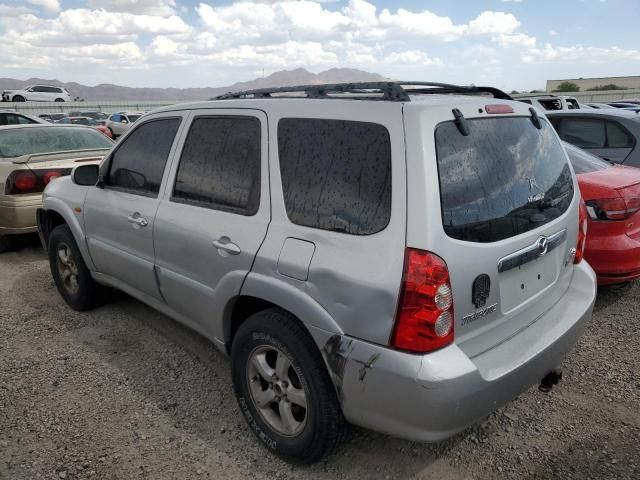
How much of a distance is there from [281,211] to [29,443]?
1894mm

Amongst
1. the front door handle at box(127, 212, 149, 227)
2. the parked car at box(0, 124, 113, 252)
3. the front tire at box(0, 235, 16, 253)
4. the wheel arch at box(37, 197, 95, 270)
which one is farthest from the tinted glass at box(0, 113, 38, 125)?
the front door handle at box(127, 212, 149, 227)

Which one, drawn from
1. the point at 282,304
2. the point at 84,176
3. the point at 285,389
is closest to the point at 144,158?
the point at 84,176

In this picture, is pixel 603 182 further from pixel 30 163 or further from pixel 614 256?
pixel 30 163

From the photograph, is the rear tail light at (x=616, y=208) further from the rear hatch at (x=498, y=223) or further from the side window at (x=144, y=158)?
the side window at (x=144, y=158)

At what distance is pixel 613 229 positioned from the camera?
3891 mm

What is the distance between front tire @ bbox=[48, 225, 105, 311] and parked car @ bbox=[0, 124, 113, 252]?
159 centimetres

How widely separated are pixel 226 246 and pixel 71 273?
2.54 m

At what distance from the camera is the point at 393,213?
200cm

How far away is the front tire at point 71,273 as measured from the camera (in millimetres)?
Result: 4270

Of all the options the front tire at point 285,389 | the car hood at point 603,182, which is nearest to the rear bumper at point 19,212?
the front tire at point 285,389

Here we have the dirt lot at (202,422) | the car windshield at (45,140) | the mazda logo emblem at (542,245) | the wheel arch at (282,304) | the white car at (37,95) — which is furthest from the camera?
the white car at (37,95)

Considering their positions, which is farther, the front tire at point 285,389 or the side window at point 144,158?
the side window at point 144,158

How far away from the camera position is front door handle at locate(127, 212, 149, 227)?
10.7ft

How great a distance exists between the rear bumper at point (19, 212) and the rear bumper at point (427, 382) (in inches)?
197
